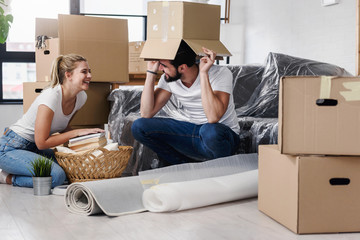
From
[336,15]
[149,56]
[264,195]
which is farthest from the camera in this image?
[336,15]

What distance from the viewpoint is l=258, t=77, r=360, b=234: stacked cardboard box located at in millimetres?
1634

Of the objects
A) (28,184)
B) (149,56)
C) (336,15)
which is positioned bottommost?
(28,184)

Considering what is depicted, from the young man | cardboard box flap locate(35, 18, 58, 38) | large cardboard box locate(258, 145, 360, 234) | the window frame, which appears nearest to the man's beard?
the young man

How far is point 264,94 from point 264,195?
1.26 m

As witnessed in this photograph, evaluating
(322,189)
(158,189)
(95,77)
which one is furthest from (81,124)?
(322,189)

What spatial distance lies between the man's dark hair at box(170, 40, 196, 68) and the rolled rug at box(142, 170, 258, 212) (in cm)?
65

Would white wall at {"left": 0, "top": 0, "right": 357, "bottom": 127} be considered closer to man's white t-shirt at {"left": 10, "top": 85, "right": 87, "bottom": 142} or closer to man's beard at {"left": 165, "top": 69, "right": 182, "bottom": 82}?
man's beard at {"left": 165, "top": 69, "right": 182, "bottom": 82}

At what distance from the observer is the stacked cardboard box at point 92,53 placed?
2.94 meters

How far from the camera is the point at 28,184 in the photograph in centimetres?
243

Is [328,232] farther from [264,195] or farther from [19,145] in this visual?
[19,145]

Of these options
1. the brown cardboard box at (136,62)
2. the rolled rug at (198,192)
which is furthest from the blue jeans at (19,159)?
the brown cardboard box at (136,62)

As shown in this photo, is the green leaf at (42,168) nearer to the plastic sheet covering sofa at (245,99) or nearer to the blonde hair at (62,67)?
the blonde hair at (62,67)

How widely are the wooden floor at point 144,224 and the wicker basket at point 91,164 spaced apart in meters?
0.29

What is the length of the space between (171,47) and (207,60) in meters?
0.19
